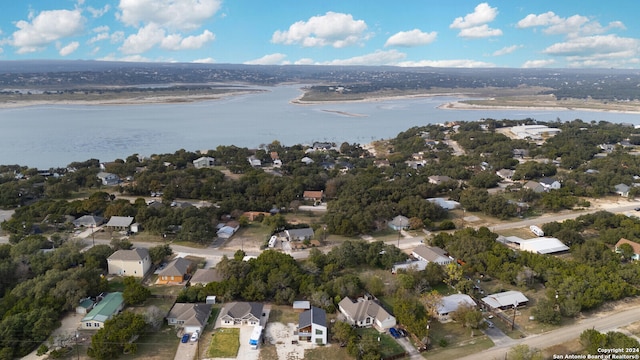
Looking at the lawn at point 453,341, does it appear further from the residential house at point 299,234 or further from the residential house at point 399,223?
the residential house at point 399,223

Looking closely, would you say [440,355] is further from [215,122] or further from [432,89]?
[432,89]

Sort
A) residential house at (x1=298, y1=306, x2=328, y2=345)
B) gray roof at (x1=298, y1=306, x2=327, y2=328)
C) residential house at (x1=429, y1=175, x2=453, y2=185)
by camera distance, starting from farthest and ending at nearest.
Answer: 1. residential house at (x1=429, y1=175, x2=453, y2=185)
2. gray roof at (x1=298, y1=306, x2=327, y2=328)
3. residential house at (x1=298, y1=306, x2=328, y2=345)

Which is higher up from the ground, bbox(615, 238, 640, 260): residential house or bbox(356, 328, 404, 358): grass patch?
bbox(615, 238, 640, 260): residential house

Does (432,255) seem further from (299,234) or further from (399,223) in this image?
(299,234)

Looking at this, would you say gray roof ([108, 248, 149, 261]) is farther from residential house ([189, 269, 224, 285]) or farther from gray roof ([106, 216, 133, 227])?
gray roof ([106, 216, 133, 227])

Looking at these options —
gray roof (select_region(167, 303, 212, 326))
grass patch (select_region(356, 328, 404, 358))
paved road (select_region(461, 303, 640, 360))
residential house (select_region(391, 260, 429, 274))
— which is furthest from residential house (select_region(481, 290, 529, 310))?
gray roof (select_region(167, 303, 212, 326))

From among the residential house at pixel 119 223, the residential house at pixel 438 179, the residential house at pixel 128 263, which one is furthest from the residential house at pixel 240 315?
the residential house at pixel 438 179

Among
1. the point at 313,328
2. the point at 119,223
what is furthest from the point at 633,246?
the point at 119,223
